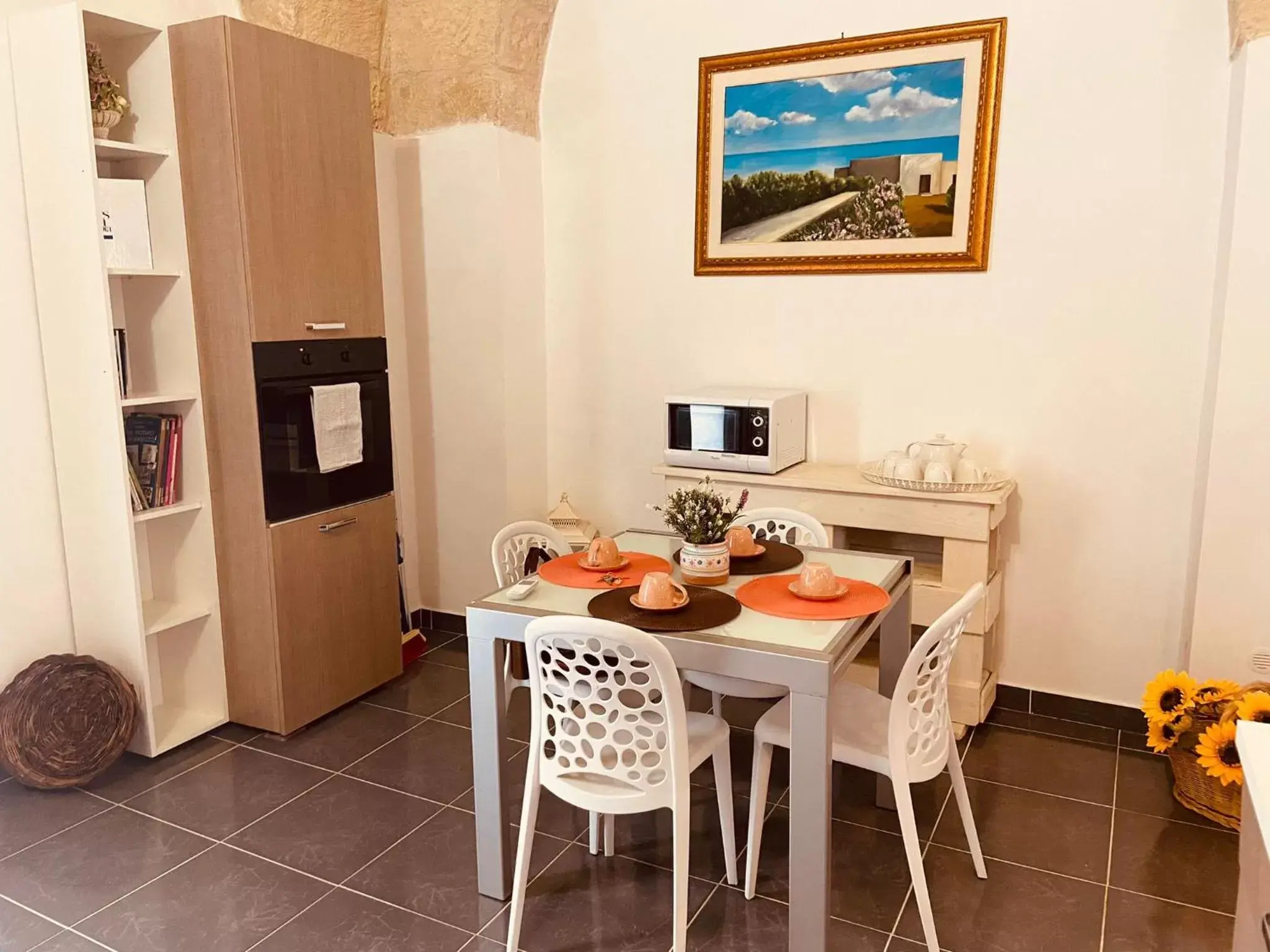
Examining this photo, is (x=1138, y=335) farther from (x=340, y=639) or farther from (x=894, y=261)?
(x=340, y=639)

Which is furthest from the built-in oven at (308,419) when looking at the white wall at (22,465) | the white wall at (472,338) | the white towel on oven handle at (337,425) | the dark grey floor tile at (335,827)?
the dark grey floor tile at (335,827)

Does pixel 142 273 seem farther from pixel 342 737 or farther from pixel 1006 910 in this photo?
pixel 1006 910

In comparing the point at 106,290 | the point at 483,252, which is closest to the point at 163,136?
the point at 106,290

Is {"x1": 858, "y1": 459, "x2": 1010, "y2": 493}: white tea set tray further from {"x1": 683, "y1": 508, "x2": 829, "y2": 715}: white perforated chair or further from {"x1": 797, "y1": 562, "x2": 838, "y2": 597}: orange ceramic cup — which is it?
{"x1": 797, "y1": 562, "x2": 838, "y2": 597}: orange ceramic cup

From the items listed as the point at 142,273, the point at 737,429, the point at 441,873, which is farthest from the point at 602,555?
the point at 142,273

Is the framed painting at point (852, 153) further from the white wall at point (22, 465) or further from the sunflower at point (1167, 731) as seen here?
the white wall at point (22, 465)

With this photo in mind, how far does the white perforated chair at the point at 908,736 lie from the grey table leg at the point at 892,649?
304mm

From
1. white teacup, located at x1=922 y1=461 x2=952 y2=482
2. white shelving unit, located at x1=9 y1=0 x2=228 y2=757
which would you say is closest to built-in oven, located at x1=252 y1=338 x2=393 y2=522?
white shelving unit, located at x1=9 y1=0 x2=228 y2=757

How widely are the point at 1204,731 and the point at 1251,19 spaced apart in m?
2.07

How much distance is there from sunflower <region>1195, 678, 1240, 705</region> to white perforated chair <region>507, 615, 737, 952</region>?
1595 millimetres

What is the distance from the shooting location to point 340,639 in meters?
3.45

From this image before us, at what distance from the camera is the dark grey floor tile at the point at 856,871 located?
2346 millimetres

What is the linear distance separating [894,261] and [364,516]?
2.20m

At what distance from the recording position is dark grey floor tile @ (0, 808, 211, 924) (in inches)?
94.7
